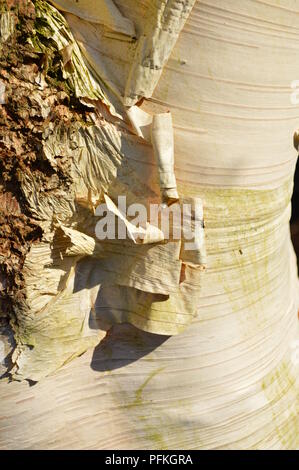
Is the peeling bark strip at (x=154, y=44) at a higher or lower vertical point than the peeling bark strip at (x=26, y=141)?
higher

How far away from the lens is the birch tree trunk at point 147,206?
2.13 ft

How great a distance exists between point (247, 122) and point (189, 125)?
0.09 m

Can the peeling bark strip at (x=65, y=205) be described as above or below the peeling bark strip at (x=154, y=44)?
below

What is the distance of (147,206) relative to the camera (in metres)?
0.72

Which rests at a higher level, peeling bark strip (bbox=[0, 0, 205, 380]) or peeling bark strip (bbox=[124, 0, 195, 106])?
peeling bark strip (bbox=[124, 0, 195, 106])

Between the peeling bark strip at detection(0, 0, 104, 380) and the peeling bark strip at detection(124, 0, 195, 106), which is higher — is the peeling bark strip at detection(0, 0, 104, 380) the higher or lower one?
the lower one

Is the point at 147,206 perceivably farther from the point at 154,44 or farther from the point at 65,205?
the point at 154,44

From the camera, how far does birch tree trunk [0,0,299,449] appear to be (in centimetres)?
65

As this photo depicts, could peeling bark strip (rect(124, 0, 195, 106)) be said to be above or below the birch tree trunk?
above

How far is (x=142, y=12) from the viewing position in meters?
0.64

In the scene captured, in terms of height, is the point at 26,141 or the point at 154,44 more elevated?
the point at 154,44

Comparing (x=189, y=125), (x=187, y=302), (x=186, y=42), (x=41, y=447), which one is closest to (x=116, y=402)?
(x=41, y=447)

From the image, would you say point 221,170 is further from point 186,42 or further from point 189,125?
point 186,42

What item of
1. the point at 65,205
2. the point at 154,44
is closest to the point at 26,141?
the point at 65,205
